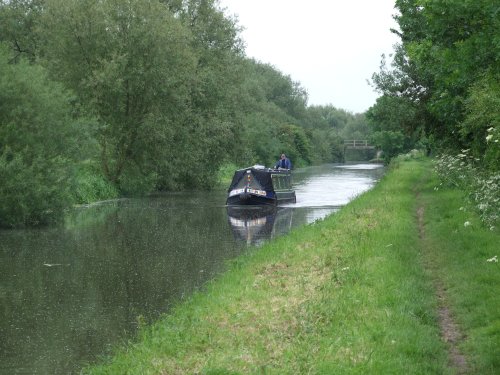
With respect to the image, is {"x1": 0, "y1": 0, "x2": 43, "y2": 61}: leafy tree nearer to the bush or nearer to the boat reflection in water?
the boat reflection in water

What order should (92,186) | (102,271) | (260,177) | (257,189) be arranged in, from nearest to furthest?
(102,271)
(257,189)
(260,177)
(92,186)

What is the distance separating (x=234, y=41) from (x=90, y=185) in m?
16.4

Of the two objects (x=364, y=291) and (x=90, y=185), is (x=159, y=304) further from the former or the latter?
(x=90, y=185)

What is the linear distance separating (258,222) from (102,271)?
12091 mm

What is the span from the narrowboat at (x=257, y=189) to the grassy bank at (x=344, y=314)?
60.6 feet

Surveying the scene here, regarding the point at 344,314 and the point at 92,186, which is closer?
the point at 344,314

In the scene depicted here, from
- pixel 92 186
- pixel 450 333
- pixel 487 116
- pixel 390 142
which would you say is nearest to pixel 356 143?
pixel 390 142

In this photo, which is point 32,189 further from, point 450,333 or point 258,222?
point 450,333

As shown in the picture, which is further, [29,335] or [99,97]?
[99,97]

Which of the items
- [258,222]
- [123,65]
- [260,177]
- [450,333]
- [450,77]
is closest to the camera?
[450,333]

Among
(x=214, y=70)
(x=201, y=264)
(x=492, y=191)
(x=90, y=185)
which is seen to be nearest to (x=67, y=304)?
(x=201, y=264)

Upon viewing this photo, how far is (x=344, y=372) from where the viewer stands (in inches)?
263

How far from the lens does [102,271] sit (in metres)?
16.1

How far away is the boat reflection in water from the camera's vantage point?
2250cm
